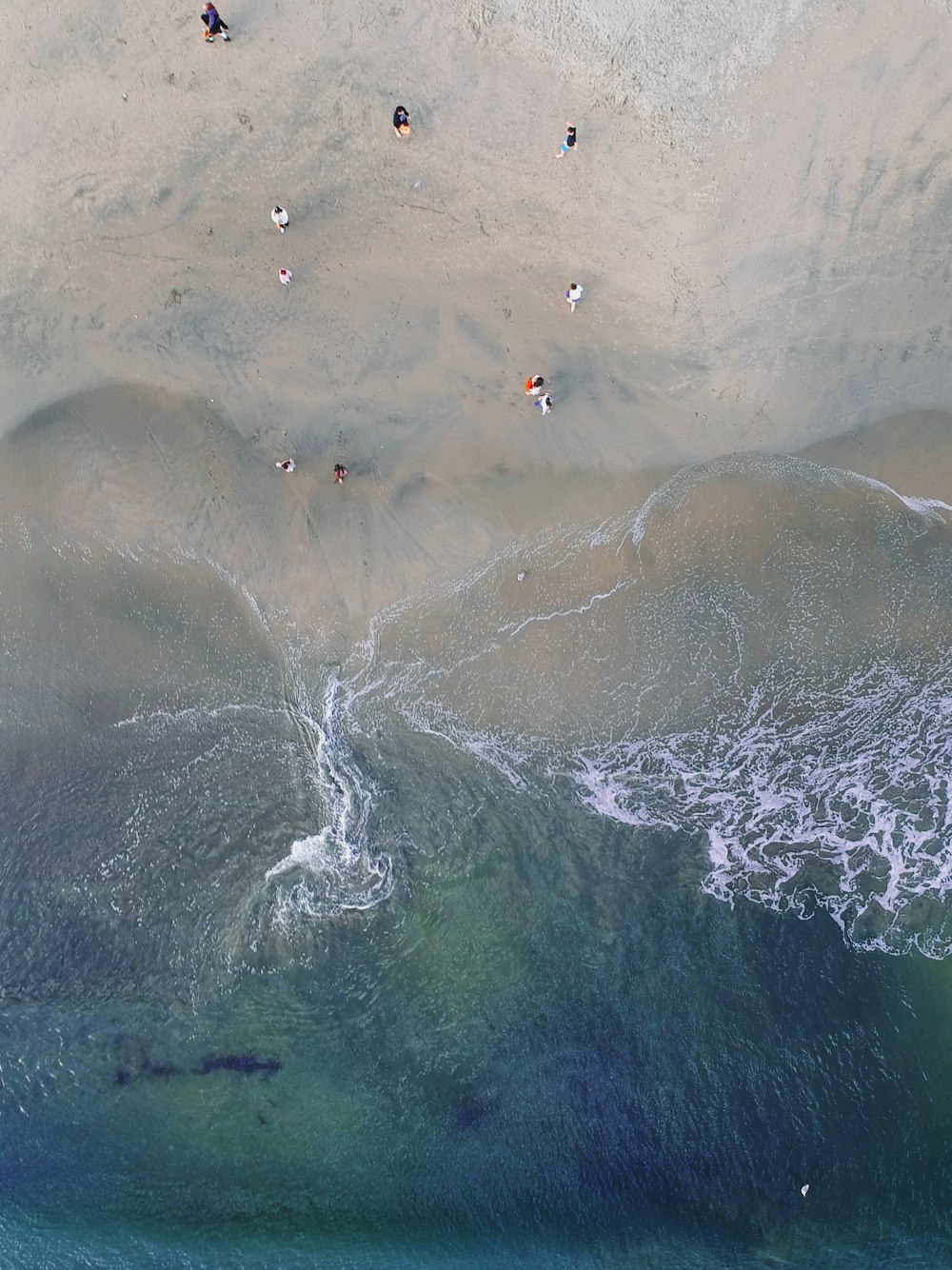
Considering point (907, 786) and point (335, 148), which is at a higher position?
point (335, 148)

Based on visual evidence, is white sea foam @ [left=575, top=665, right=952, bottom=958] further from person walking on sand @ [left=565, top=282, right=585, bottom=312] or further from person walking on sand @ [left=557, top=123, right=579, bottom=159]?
person walking on sand @ [left=557, top=123, right=579, bottom=159]

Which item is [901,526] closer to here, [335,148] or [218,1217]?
[335,148]

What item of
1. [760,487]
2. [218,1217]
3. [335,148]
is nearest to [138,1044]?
[218,1217]

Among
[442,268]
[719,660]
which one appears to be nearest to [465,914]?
[719,660]

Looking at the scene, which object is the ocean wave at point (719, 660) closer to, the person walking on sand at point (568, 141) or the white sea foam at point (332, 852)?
the white sea foam at point (332, 852)

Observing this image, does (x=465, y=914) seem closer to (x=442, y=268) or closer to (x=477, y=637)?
(x=477, y=637)

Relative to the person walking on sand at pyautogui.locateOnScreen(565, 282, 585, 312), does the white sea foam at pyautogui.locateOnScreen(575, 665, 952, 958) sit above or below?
below

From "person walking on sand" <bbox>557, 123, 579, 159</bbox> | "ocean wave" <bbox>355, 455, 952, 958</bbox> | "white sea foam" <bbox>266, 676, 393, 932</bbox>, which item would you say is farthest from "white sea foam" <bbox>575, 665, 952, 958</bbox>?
"person walking on sand" <bbox>557, 123, 579, 159</bbox>

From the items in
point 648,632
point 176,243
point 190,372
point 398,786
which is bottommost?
point 398,786

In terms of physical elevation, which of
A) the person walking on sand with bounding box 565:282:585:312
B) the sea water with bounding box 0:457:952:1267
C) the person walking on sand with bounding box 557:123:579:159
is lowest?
the sea water with bounding box 0:457:952:1267
